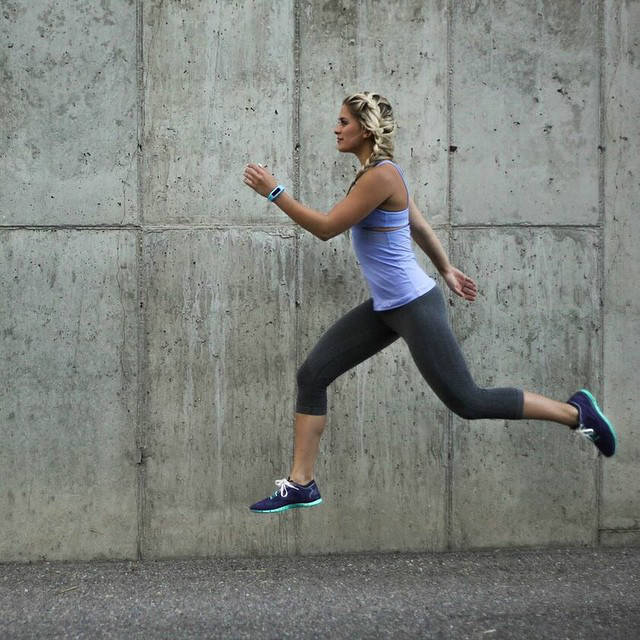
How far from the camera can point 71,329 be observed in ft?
18.6

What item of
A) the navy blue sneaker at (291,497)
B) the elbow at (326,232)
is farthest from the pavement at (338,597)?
the elbow at (326,232)

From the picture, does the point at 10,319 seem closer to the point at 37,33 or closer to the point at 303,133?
the point at 37,33

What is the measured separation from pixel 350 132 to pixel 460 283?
991 millimetres

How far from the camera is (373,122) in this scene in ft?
14.0

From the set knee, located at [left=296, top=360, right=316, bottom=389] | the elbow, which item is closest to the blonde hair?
the elbow

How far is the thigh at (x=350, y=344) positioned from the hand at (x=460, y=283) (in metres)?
0.47

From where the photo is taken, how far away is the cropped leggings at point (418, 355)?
4188mm

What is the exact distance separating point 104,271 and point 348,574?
235cm

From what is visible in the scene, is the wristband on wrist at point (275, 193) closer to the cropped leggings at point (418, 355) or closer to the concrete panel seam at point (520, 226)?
the cropped leggings at point (418, 355)

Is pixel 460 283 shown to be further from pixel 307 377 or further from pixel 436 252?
pixel 307 377

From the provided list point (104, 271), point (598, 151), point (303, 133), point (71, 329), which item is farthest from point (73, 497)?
point (598, 151)

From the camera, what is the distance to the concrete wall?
5.66 meters

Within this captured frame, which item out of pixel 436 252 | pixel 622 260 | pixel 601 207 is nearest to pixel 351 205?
pixel 436 252

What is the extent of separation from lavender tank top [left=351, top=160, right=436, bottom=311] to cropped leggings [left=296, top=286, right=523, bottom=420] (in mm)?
50
